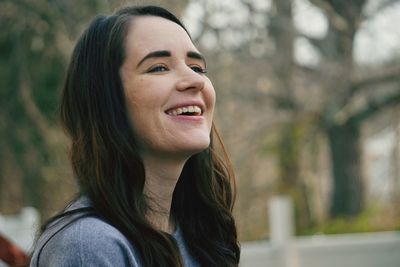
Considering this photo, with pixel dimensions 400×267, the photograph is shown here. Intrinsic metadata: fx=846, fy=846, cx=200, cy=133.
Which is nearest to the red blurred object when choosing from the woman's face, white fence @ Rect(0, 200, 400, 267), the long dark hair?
the long dark hair

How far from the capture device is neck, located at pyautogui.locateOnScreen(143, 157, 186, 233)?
2.22 m

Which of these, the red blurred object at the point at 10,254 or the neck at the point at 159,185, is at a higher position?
the neck at the point at 159,185

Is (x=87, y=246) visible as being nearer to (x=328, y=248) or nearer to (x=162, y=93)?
(x=162, y=93)

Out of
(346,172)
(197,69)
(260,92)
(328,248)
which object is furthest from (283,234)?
(197,69)

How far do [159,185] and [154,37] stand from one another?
39 cm

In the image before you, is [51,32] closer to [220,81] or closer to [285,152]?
[220,81]

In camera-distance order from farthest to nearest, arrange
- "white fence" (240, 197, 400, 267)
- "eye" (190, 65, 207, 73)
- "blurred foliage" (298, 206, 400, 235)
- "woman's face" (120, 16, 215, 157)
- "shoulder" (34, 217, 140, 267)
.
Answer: "blurred foliage" (298, 206, 400, 235) < "white fence" (240, 197, 400, 267) < "eye" (190, 65, 207, 73) < "woman's face" (120, 16, 215, 157) < "shoulder" (34, 217, 140, 267)

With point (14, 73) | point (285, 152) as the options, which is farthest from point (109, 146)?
point (285, 152)

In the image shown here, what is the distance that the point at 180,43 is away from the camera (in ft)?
7.37

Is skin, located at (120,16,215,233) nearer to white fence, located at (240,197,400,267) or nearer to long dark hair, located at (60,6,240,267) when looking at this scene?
long dark hair, located at (60,6,240,267)

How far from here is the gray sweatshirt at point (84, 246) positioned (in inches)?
72.2

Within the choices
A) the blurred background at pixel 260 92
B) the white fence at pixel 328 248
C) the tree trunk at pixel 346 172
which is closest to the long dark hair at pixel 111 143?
the blurred background at pixel 260 92

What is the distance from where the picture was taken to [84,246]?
6.04 feet

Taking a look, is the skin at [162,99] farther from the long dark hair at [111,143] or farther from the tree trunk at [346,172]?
the tree trunk at [346,172]
